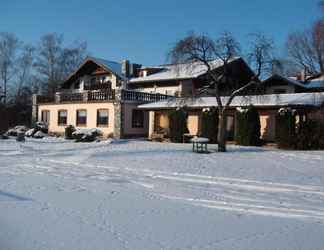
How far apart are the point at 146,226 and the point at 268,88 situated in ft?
97.9

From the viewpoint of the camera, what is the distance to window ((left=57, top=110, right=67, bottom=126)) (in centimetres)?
3469

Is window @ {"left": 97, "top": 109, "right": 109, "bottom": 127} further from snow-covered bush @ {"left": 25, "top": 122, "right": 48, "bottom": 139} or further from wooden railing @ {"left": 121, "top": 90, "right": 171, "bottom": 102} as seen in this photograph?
snow-covered bush @ {"left": 25, "top": 122, "right": 48, "bottom": 139}

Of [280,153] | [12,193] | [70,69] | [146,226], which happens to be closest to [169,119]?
[280,153]

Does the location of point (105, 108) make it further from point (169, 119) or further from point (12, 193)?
point (12, 193)

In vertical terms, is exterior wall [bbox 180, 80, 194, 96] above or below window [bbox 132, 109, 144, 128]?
above

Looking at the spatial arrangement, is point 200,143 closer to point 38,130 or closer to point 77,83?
point 38,130

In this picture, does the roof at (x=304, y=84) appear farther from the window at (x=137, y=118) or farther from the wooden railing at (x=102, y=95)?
the wooden railing at (x=102, y=95)

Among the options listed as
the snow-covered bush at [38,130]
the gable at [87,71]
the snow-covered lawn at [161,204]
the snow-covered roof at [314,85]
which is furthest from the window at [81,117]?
the snow-covered roof at [314,85]

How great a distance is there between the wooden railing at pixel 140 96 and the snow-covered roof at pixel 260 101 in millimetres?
1241

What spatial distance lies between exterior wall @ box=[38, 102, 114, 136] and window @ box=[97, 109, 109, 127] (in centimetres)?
30

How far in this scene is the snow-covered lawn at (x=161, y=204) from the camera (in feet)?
19.7

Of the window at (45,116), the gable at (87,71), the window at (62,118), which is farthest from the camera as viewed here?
the gable at (87,71)

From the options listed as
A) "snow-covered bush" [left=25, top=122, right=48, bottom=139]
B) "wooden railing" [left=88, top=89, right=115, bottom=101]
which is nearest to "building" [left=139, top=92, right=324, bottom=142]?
"wooden railing" [left=88, top=89, right=115, bottom=101]

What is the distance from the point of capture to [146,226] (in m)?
6.73
